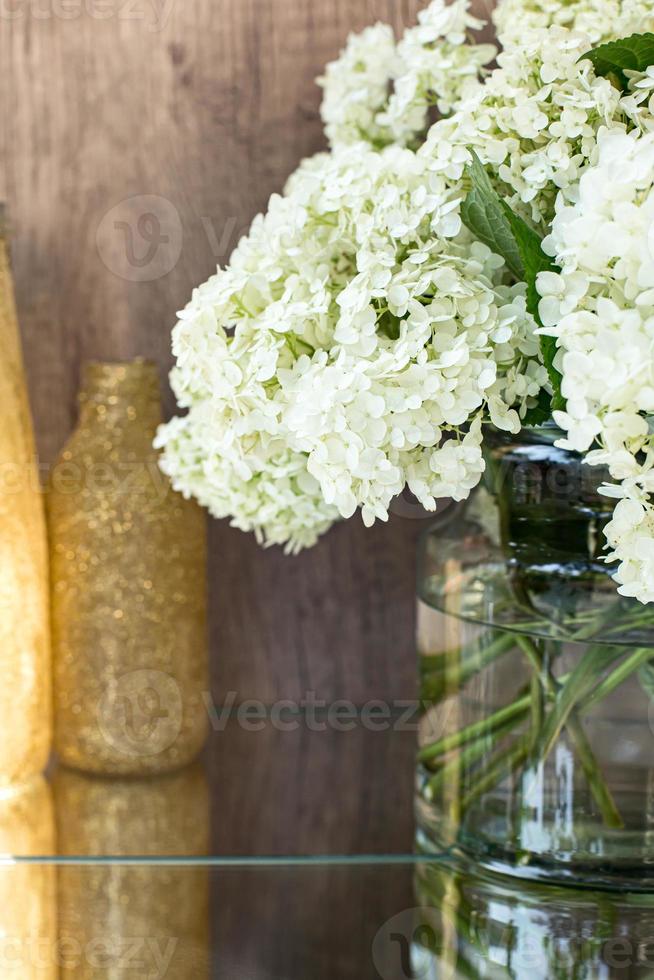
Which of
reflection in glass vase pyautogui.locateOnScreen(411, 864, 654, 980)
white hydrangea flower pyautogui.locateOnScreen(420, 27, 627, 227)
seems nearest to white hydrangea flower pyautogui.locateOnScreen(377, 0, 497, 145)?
white hydrangea flower pyautogui.locateOnScreen(420, 27, 627, 227)

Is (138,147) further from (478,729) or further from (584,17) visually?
(478,729)

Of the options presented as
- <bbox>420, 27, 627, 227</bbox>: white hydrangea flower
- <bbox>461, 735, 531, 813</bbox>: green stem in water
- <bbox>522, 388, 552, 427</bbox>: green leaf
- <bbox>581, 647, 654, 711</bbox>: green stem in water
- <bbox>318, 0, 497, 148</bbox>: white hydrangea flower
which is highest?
<bbox>318, 0, 497, 148</bbox>: white hydrangea flower

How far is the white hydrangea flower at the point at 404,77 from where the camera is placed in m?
0.66

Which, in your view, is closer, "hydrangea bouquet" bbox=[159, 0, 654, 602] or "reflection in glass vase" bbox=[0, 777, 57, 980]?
"hydrangea bouquet" bbox=[159, 0, 654, 602]

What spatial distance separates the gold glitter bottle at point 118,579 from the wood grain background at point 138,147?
0.27 feet

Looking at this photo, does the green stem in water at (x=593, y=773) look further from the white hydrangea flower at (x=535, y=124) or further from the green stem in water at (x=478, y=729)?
the white hydrangea flower at (x=535, y=124)

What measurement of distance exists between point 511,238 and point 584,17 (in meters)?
0.17

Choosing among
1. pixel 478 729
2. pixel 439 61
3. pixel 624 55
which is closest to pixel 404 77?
pixel 439 61

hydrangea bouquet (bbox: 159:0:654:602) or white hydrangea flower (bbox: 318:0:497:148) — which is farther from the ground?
white hydrangea flower (bbox: 318:0:497:148)

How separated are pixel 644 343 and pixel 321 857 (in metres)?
0.40

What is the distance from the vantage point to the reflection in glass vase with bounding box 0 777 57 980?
0.56 metres

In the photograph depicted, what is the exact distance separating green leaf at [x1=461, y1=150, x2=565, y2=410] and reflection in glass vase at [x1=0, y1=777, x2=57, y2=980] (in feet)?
1.19

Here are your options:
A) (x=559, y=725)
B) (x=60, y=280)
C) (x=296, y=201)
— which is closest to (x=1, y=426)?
(x=60, y=280)

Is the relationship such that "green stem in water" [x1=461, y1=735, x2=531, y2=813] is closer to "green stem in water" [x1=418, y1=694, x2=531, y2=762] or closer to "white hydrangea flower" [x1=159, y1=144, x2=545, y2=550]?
"green stem in water" [x1=418, y1=694, x2=531, y2=762]
